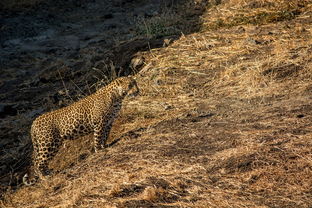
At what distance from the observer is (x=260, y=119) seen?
785 cm

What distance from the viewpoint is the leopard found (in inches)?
330

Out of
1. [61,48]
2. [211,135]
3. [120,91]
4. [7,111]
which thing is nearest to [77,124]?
[120,91]

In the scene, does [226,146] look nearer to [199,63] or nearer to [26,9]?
[199,63]

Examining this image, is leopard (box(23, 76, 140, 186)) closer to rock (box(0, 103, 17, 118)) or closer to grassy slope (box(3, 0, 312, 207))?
grassy slope (box(3, 0, 312, 207))

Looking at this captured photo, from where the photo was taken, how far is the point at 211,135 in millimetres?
7578

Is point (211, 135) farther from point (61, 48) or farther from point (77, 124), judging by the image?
point (61, 48)

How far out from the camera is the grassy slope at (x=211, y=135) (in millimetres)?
6168

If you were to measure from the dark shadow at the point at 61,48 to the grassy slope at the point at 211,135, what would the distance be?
0.91 metres

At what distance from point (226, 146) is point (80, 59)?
8.82 metres

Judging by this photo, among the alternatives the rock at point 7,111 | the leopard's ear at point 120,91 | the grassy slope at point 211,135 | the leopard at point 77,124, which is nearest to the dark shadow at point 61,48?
the rock at point 7,111

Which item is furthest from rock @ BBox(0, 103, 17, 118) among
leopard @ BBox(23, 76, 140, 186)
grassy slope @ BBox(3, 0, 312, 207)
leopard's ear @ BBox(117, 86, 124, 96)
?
leopard's ear @ BBox(117, 86, 124, 96)

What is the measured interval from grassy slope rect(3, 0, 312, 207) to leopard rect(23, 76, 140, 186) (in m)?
0.34

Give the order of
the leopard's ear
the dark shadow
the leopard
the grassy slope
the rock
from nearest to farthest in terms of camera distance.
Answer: the grassy slope → the leopard → the leopard's ear → the dark shadow → the rock

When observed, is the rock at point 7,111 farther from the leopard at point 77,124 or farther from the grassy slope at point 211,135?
the leopard at point 77,124
